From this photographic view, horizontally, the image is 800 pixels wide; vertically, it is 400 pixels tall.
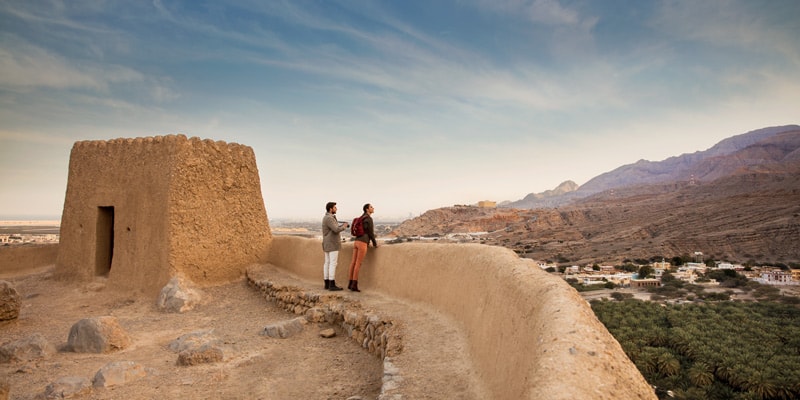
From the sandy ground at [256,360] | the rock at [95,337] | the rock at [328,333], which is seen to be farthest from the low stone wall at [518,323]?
the rock at [95,337]

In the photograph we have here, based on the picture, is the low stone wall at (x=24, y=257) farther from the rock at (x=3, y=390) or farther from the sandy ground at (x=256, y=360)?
the rock at (x=3, y=390)

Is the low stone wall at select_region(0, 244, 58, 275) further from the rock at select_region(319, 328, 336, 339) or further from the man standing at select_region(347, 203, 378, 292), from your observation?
the rock at select_region(319, 328, 336, 339)

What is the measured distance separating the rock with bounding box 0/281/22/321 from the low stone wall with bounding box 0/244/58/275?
6035 mm

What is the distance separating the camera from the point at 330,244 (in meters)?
7.96

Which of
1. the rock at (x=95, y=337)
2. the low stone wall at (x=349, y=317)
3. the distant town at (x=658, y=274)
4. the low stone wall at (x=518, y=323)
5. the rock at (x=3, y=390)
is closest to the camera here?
the low stone wall at (x=518, y=323)

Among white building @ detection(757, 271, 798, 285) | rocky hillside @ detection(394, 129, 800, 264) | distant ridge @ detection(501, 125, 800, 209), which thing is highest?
distant ridge @ detection(501, 125, 800, 209)

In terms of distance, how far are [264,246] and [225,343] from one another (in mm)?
4295

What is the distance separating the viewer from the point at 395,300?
6.82m

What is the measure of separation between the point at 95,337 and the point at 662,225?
56.4m

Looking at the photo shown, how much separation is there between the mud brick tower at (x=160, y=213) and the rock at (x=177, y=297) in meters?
0.29

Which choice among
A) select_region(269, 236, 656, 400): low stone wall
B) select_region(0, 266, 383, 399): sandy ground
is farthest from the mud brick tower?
select_region(269, 236, 656, 400): low stone wall

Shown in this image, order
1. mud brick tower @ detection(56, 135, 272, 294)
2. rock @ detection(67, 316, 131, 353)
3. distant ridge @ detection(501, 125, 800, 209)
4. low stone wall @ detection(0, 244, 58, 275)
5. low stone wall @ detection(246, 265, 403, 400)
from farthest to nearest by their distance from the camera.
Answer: distant ridge @ detection(501, 125, 800, 209)
low stone wall @ detection(0, 244, 58, 275)
mud brick tower @ detection(56, 135, 272, 294)
rock @ detection(67, 316, 131, 353)
low stone wall @ detection(246, 265, 403, 400)

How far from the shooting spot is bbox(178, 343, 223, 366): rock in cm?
570

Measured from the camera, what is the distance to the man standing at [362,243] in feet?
24.4
